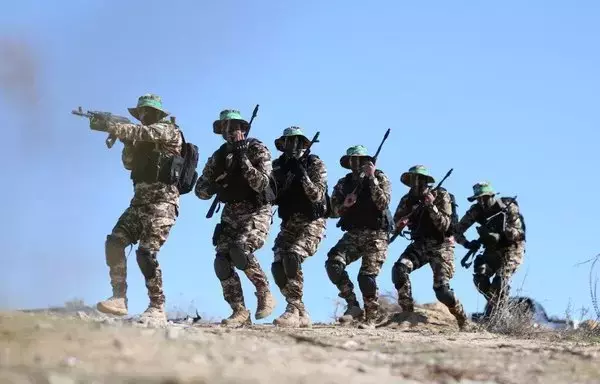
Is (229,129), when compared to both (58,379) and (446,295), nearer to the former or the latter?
(446,295)

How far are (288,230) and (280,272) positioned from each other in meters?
0.46

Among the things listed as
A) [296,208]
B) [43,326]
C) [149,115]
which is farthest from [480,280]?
[43,326]

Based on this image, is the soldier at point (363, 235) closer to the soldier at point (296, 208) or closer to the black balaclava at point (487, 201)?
the soldier at point (296, 208)

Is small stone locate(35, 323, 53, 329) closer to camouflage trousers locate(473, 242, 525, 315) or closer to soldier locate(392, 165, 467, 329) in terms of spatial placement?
soldier locate(392, 165, 467, 329)

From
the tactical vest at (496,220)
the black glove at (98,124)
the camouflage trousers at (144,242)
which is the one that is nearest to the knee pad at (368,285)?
the tactical vest at (496,220)

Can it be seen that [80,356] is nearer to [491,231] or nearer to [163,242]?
[163,242]

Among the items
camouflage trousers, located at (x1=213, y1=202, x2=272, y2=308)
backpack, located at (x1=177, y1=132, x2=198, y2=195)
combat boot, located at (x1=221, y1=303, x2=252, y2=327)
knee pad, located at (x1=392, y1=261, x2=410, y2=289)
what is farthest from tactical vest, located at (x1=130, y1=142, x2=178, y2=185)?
knee pad, located at (x1=392, y1=261, x2=410, y2=289)

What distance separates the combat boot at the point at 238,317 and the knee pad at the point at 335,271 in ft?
5.52

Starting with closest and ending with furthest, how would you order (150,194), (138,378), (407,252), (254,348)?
1. (138,378)
2. (254,348)
3. (150,194)
4. (407,252)

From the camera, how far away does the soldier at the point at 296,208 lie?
35.4 ft

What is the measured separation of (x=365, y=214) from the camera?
1166 centimetres

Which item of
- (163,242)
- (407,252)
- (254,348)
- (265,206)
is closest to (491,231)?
→ (407,252)

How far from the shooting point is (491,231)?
13.6 meters

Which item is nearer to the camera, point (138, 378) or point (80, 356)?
point (138, 378)
